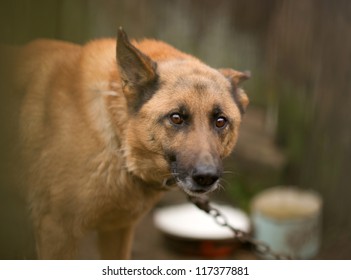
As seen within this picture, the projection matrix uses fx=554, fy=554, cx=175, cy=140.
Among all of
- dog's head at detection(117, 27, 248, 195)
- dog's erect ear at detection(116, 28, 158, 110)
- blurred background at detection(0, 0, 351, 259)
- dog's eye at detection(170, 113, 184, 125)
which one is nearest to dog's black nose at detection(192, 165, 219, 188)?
dog's head at detection(117, 27, 248, 195)

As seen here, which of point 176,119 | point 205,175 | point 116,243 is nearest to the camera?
point 205,175

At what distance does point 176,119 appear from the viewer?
2744 mm

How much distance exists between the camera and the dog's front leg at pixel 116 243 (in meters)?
3.53

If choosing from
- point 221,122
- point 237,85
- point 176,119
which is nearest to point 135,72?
point 176,119

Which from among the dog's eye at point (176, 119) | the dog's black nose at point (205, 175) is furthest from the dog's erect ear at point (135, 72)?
the dog's black nose at point (205, 175)

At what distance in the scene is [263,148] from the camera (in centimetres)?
629

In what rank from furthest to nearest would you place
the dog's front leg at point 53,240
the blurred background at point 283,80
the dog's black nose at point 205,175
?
1. the blurred background at point 283,80
2. the dog's front leg at point 53,240
3. the dog's black nose at point 205,175

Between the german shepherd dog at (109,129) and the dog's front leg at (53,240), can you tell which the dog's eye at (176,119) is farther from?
the dog's front leg at (53,240)

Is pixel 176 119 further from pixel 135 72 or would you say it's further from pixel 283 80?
pixel 283 80

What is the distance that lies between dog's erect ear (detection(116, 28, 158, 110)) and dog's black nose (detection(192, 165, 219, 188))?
50cm

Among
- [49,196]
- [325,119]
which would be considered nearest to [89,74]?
[49,196]

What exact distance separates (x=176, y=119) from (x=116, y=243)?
3.83ft

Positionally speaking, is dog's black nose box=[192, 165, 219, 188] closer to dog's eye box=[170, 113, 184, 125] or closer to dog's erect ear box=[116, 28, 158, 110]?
dog's eye box=[170, 113, 184, 125]

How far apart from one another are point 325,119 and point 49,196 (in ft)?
11.9
